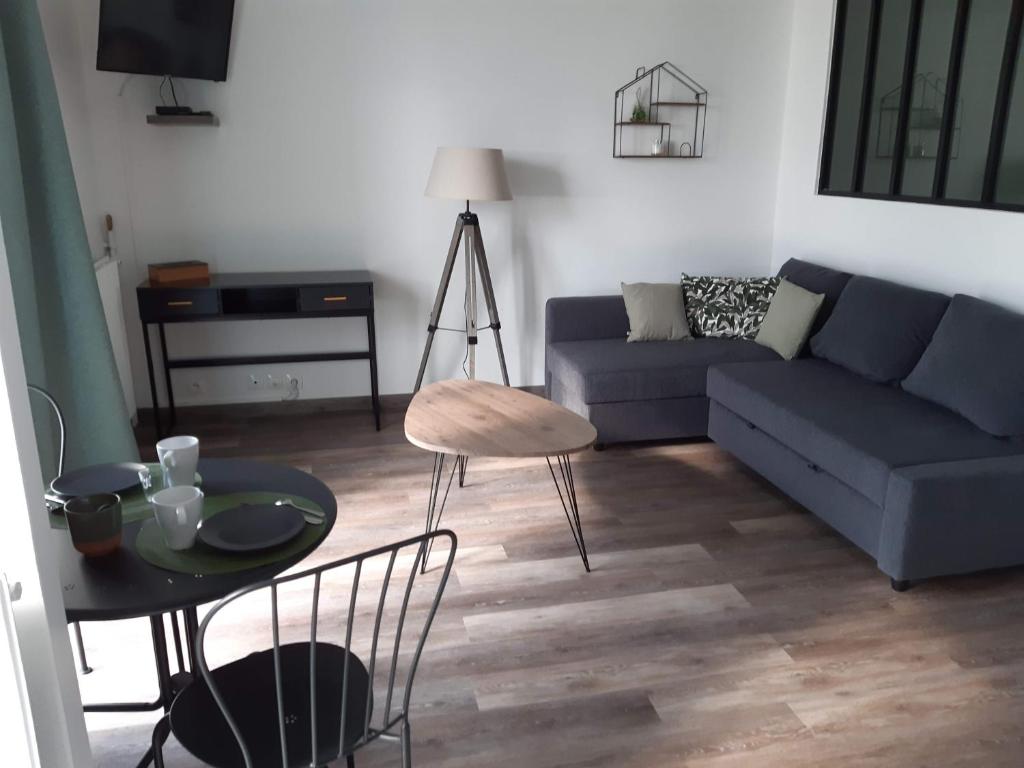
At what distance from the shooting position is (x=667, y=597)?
264 cm

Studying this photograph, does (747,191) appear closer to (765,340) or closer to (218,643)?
(765,340)

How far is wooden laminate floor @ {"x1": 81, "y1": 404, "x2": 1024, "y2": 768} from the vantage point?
200 cm

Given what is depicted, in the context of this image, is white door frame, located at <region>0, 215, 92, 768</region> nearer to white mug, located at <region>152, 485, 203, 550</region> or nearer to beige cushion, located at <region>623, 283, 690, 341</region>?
white mug, located at <region>152, 485, 203, 550</region>

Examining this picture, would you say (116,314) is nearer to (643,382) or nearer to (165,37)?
(165,37)

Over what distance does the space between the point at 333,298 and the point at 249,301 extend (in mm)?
437

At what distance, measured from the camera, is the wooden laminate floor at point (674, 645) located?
2000mm

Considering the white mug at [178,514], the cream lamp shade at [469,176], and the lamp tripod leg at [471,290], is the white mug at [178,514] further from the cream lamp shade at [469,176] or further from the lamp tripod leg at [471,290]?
the lamp tripod leg at [471,290]

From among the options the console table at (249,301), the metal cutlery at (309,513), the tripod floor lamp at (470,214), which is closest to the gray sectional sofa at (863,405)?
the tripod floor lamp at (470,214)

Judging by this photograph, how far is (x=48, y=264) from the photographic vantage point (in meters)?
3.01

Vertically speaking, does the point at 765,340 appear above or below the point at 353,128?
below

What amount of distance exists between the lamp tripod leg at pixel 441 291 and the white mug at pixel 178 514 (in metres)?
2.55

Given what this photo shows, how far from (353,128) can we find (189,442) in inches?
114

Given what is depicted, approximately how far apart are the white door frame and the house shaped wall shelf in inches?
150

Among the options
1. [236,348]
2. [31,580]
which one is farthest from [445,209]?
[31,580]
